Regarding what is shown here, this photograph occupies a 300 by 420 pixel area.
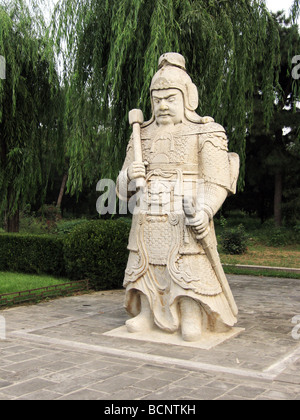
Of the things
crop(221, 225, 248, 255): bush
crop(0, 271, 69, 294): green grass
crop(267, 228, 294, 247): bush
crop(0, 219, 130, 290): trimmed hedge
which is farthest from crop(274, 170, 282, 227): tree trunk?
crop(0, 271, 69, 294): green grass

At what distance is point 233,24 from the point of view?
7676 mm

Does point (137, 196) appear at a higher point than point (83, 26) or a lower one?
lower

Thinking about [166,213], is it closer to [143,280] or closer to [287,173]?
[143,280]

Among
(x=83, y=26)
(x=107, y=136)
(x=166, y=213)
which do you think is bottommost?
(x=166, y=213)

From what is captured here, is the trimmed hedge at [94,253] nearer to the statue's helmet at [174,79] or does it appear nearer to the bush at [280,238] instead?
the statue's helmet at [174,79]

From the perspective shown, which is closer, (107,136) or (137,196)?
(137,196)

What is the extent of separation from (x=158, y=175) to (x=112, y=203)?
2.99 metres

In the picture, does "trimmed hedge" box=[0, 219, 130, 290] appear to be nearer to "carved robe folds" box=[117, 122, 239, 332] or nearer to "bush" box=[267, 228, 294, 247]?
"carved robe folds" box=[117, 122, 239, 332]

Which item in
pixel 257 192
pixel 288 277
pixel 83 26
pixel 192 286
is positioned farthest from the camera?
pixel 257 192

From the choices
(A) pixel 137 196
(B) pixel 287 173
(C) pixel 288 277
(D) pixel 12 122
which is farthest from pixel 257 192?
(A) pixel 137 196

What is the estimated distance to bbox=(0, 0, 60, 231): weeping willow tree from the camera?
9.27 metres

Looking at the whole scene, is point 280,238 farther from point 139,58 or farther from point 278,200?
point 139,58

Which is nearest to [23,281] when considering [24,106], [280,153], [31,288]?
[31,288]

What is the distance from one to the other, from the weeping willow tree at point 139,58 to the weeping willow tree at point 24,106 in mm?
1862
